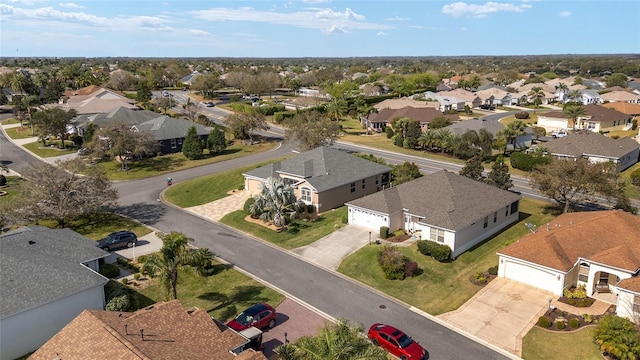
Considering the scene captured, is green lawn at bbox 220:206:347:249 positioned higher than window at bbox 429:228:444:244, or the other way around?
window at bbox 429:228:444:244

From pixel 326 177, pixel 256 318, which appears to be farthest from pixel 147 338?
pixel 326 177

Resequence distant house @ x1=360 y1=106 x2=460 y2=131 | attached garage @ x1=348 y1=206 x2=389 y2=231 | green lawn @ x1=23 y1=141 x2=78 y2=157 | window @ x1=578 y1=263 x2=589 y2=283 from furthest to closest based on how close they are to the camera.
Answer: distant house @ x1=360 y1=106 x2=460 y2=131
green lawn @ x1=23 y1=141 x2=78 y2=157
attached garage @ x1=348 y1=206 x2=389 y2=231
window @ x1=578 y1=263 x2=589 y2=283

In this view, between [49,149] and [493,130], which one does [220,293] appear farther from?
[49,149]

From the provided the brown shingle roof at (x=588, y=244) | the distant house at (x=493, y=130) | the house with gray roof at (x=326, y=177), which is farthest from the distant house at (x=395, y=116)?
the brown shingle roof at (x=588, y=244)

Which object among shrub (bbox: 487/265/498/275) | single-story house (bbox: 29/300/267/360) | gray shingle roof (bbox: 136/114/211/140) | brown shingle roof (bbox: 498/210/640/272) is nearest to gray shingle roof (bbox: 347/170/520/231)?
shrub (bbox: 487/265/498/275)

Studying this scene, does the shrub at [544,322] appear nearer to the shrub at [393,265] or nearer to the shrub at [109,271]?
the shrub at [393,265]

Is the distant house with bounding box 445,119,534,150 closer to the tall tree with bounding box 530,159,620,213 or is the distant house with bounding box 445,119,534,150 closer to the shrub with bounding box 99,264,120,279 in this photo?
the tall tree with bounding box 530,159,620,213

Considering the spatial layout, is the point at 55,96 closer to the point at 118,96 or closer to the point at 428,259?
the point at 118,96

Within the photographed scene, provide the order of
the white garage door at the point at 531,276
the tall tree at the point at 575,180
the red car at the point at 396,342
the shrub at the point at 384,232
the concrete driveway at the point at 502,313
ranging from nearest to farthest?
the red car at the point at 396,342, the concrete driveway at the point at 502,313, the white garage door at the point at 531,276, the shrub at the point at 384,232, the tall tree at the point at 575,180
